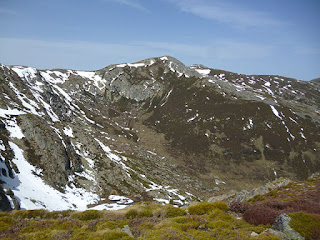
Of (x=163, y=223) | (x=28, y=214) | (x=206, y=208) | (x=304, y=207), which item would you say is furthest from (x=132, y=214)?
(x=304, y=207)

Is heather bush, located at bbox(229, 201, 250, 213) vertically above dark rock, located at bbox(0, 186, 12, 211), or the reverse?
heather bush, located at bbox(229, 201, 250, 213)

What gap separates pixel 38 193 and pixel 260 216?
45716 mm

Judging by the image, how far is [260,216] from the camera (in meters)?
13.0

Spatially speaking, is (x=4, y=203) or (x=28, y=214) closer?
(x=28, y=214)

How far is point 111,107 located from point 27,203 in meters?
162

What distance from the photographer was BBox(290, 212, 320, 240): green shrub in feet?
33.4

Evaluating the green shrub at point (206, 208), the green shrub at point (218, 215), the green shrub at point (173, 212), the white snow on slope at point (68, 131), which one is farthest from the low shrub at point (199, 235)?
the white snow on slope at point (68, 131)

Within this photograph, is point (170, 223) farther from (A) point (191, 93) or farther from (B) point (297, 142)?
(A) point (191, 93)

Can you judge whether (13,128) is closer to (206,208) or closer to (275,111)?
(206,208)

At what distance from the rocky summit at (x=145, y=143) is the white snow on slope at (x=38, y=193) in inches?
10.4

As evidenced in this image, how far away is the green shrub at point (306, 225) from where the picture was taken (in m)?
10.2

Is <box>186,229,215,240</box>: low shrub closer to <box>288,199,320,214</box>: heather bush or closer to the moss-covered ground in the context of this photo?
the moss-covered ground

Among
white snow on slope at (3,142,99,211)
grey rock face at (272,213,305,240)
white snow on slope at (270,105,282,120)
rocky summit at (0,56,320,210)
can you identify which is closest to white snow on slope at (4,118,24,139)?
rocky summit at (0,56,320,210)

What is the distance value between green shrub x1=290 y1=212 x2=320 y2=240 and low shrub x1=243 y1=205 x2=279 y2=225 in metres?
1.46
